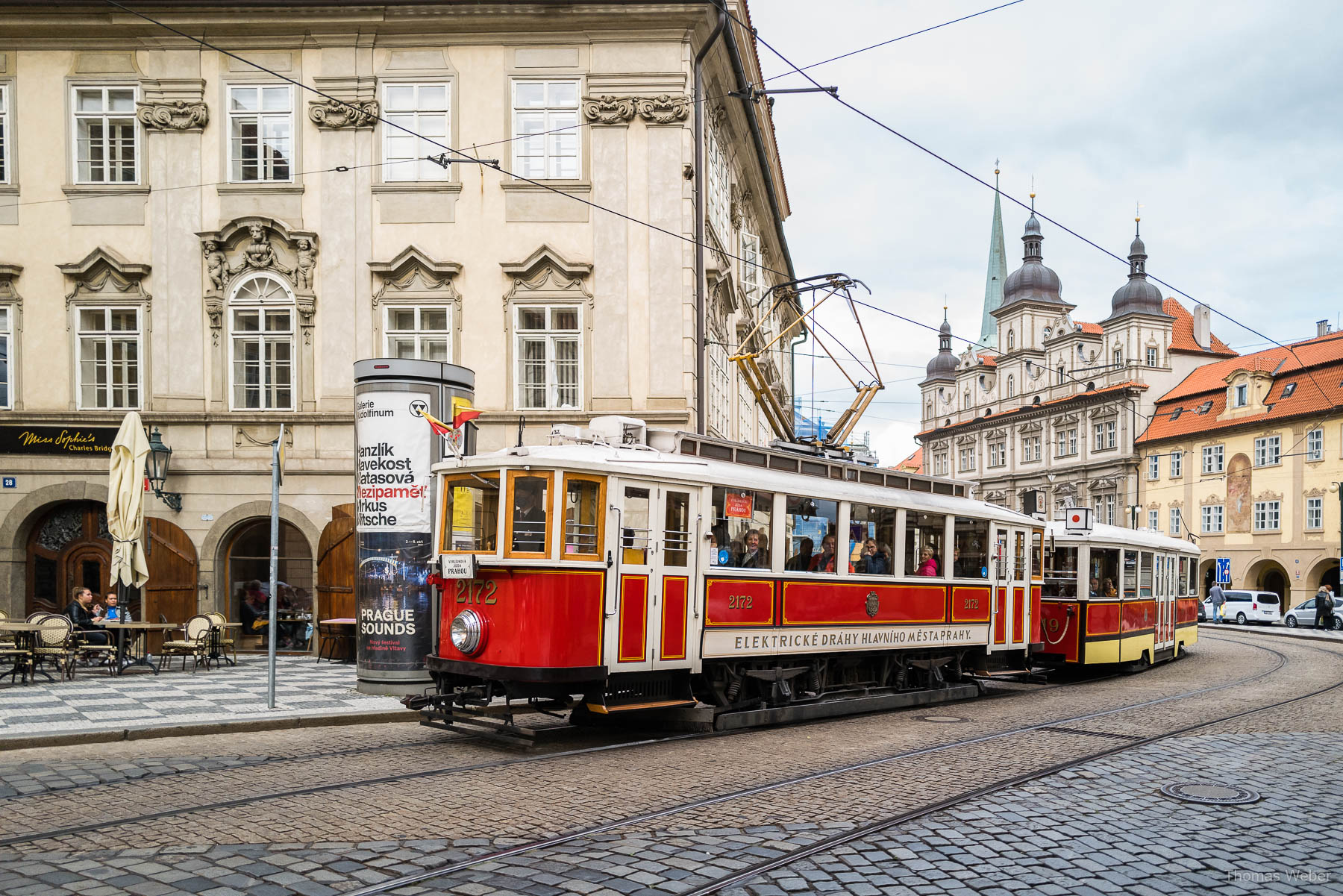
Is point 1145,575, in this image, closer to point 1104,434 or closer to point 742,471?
point 742,471

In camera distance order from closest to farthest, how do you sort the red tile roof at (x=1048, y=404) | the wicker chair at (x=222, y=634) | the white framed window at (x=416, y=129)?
the wicker chair at (x=222, y=634) → the white framed window at (x=416, y=129) → the red tile roof at (x=1048, y=404)

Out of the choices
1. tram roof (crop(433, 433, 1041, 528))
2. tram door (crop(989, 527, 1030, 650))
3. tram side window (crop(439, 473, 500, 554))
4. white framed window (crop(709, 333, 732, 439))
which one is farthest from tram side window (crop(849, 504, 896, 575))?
white framed window (crop(709, 333, 732, 439))

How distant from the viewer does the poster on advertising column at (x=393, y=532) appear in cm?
1385

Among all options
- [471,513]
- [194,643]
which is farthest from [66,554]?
[471,513]

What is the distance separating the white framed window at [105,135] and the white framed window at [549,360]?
789 cm

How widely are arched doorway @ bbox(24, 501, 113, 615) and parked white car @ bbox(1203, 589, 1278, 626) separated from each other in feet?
156

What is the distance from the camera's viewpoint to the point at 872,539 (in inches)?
564

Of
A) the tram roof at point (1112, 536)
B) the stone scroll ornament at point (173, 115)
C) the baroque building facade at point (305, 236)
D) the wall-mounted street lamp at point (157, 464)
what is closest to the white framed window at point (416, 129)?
the baroque building facade at point (305, 236)

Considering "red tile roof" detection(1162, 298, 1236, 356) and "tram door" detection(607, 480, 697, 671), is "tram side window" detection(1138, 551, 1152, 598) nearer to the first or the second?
"tram door" detection(607, 480, 697, 671)

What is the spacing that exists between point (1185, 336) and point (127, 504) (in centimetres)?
7197

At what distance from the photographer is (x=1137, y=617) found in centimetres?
2153

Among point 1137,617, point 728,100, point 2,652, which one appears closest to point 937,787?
point 2,652

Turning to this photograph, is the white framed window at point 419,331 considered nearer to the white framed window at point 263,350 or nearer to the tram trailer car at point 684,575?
the white framed window at point 263,350

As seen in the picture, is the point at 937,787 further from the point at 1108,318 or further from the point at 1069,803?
the point at 1108,318
